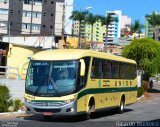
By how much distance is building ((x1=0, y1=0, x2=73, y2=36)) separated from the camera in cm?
8638

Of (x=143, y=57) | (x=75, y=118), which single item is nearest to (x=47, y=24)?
(x=143, y=57)

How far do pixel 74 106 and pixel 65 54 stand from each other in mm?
2459

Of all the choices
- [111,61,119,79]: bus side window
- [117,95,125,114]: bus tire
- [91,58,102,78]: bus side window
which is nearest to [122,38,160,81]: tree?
[117,95,125,114]: bus tire

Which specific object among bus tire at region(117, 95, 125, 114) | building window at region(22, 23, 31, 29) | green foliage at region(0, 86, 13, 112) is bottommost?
bus tire at region(117, 95, 125, 114)

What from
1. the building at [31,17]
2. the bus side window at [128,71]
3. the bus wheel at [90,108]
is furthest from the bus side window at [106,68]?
the building at [31,17]

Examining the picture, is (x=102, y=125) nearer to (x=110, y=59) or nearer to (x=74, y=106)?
(x=74, y=106)

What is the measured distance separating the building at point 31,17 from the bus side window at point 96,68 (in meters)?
62.0

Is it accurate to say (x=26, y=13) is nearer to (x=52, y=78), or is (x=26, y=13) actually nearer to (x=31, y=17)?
(x=31, y=17)

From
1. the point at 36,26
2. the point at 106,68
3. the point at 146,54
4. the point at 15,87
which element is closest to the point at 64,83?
the point at 106,68

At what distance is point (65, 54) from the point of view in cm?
2117

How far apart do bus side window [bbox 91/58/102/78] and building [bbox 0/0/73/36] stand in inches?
2443

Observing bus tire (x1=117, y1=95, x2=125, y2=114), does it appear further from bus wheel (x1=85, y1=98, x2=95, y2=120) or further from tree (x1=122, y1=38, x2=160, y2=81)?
tree (x1=122, y1=38, x2=160, y2=81)

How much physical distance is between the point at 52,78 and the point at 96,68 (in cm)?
284

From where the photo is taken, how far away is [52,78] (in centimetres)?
2042
